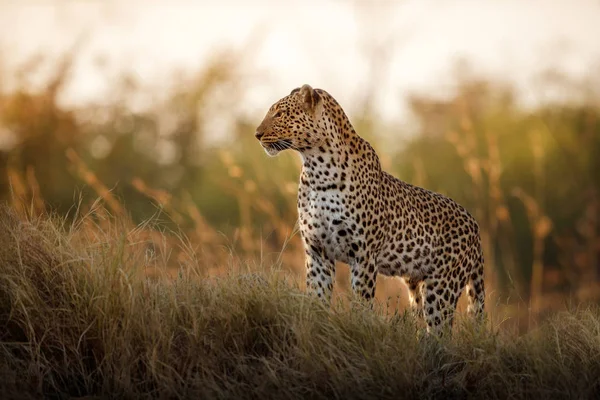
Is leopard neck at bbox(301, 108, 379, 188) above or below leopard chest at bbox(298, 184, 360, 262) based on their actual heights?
above

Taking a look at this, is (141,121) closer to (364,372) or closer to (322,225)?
(322,225)

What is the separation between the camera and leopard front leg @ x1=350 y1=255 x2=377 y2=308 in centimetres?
695

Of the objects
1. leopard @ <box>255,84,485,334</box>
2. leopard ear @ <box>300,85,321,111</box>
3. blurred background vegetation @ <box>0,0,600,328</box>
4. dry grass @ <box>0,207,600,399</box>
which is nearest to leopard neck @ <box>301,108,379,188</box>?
leopard @ <box>255,84,485,334</box>

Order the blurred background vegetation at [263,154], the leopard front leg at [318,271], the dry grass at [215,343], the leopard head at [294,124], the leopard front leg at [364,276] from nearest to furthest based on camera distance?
the dry grass at [215,343] → the leopard head at [294,124] → the leopard front leg at [364,276] → the leopard front leg at [318,271] → the blurred background vegetation at [263,154]

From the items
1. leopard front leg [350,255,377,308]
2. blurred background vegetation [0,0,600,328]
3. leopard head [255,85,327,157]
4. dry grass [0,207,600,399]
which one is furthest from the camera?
blurred background vegetation [0,0,600,328]

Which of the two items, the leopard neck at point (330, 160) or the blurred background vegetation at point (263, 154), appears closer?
the leopard neck at point (330, 160)

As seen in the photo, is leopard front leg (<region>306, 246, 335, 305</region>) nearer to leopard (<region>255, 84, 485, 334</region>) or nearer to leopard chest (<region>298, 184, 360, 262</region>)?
leopard (<region>255, 84, 485, 334</region>)

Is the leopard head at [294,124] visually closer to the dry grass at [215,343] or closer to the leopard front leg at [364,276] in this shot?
the leopard front leg at [364,276]

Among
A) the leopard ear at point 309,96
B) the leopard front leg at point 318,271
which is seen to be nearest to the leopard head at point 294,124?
the leopard ear at point 309,96

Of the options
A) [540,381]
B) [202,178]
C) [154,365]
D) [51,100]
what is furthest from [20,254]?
[202,178]

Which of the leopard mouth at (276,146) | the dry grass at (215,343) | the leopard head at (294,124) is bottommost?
the dry grass at (215,343)

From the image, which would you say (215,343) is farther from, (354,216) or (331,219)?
(354,216)

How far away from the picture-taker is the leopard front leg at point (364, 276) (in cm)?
695

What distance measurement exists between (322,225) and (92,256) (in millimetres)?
1971
